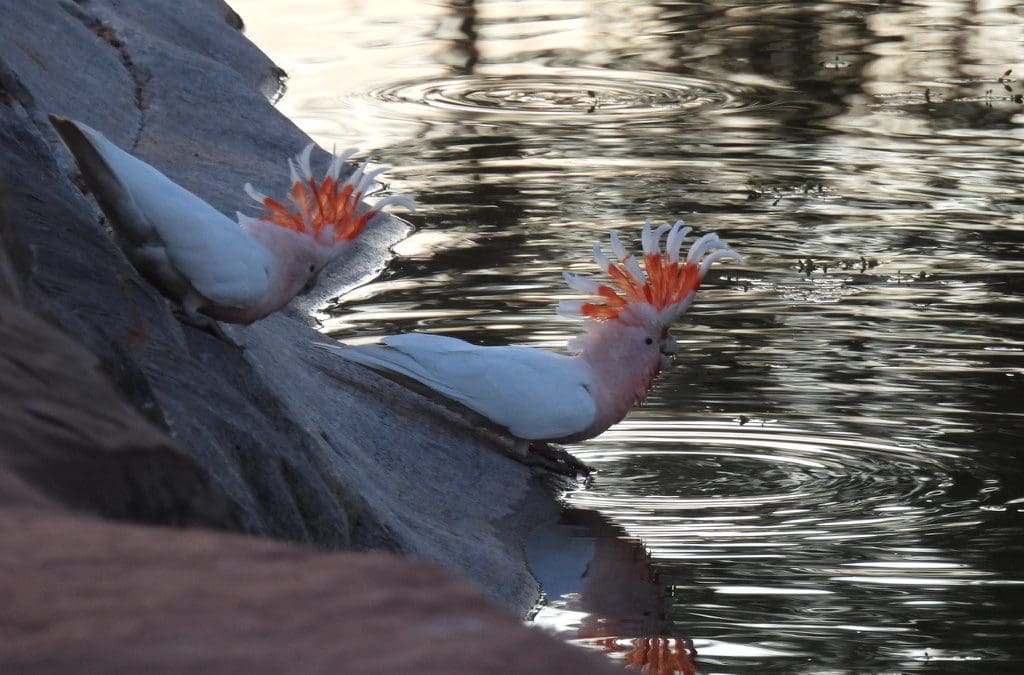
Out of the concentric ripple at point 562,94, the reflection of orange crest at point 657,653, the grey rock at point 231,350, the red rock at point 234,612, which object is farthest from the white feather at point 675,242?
the concentric ripple at point 562,94

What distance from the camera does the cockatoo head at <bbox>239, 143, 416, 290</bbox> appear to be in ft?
16.7

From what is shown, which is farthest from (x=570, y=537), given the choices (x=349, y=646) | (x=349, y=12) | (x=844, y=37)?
(x=349, y=12)

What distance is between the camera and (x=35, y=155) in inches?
157

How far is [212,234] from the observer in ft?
15.4

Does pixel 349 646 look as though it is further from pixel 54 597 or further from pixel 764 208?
pixel 764 208

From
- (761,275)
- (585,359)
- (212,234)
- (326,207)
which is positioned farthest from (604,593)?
(761,275)

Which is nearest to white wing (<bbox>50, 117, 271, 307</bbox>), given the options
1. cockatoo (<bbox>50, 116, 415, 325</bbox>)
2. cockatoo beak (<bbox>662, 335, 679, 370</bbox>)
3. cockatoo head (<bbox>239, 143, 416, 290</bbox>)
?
cockatoo (<bbox>50, 116, 415, 325</bbox>)

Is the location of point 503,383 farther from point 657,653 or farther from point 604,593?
point 657,653

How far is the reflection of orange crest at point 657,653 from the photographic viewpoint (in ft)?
14.9

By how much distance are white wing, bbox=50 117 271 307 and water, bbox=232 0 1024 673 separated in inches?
56.4

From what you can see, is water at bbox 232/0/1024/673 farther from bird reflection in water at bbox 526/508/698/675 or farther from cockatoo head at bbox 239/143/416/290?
cockatoo head at bbox 239/143/416/290

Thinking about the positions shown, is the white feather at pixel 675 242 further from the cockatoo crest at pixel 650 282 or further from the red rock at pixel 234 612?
the red rock at pixel 234 612

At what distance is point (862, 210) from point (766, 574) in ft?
16.6

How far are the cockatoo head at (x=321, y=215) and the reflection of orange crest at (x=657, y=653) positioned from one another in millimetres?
1509
